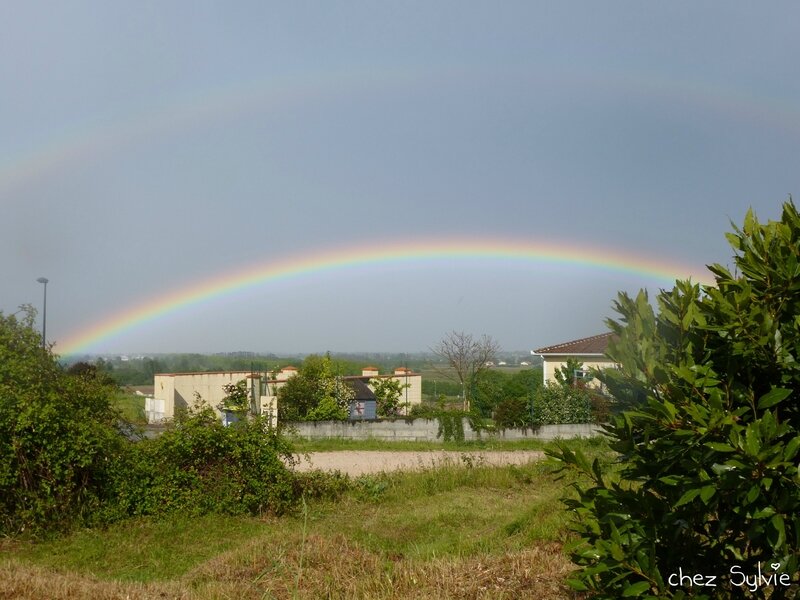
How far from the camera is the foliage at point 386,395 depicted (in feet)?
78.9

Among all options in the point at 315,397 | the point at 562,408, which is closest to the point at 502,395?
the point at 562,408

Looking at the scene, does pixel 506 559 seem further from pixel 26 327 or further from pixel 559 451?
pixel 26 327

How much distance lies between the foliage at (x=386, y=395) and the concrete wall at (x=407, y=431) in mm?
2452

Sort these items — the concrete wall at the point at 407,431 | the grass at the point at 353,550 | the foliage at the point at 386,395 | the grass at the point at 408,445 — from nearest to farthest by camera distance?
the grass at the point at 353,550 → the grass at the point at 408,445 → the concrete wall at the point at 407,431 → the foliage at the point at 386,395

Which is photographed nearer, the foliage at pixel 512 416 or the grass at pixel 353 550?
the grass at pixel 353 550

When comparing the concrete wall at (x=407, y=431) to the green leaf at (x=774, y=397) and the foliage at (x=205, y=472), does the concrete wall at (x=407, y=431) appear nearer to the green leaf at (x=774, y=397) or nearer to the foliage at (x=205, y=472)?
the foliage at (x=205, y=472)

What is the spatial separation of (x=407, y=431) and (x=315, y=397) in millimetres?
3627

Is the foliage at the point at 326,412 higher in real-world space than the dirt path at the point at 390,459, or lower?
higher

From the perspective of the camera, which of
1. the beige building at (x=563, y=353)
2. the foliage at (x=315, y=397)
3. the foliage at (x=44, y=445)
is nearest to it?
the foliage at (x=44, y=445)

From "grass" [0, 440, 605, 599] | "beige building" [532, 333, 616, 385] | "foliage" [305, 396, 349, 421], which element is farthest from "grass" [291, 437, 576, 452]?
"beige building" [532, 333, 616, 385]

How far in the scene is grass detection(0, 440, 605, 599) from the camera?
425cm

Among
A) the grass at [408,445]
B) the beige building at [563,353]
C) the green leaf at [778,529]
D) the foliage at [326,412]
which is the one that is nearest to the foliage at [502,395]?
the grass at [408,445]

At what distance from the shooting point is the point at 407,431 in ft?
69.5

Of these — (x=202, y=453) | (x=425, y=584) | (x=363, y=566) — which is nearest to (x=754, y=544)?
(x=425, y=584)
